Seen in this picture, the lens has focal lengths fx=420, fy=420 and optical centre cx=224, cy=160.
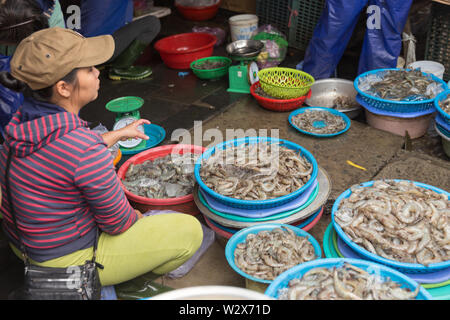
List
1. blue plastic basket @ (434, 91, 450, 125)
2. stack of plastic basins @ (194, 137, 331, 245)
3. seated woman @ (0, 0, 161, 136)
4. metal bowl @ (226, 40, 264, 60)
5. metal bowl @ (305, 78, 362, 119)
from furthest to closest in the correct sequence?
metal bowl @ (226, 40, 264, 60)
metal bowl @ (305, 78, 362, 119)
blue plastic basket @ (434, 91, 450, 125)
seated woman @ (0, 0, 161, 136)
stack of plastic basins @ (194, 137, 331, 245)

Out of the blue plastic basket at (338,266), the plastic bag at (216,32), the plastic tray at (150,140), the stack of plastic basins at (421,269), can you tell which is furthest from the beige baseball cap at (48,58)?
the plastic bag at (216,32)

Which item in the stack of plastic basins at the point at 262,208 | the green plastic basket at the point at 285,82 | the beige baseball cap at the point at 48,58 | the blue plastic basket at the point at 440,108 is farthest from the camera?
the green plastic basket at the point at 285,82

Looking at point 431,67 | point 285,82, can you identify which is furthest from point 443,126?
point 285,82

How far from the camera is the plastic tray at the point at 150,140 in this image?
14.3ft

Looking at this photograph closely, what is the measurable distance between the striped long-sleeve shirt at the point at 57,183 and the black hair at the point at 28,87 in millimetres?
134

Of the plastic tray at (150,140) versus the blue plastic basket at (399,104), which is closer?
the blue plastic basket at (399,104)

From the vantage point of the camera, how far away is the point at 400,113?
4.39 metres

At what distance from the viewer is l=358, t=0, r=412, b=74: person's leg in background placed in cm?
466

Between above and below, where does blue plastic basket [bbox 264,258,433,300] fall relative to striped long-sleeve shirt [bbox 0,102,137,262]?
below

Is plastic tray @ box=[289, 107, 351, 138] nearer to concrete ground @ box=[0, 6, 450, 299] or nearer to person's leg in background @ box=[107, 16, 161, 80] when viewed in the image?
concrete ground @ box=[0, 6, 450, 299]

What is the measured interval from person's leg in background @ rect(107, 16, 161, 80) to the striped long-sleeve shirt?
402cm

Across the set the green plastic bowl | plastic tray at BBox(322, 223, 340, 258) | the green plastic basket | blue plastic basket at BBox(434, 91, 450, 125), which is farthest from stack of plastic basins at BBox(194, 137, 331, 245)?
the green plastic bowl

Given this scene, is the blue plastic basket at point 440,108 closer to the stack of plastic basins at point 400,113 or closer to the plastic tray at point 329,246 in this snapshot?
the stack of plastic basins at point 400,113

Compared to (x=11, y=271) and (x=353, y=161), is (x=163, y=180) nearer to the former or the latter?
(x=11, y=271)
